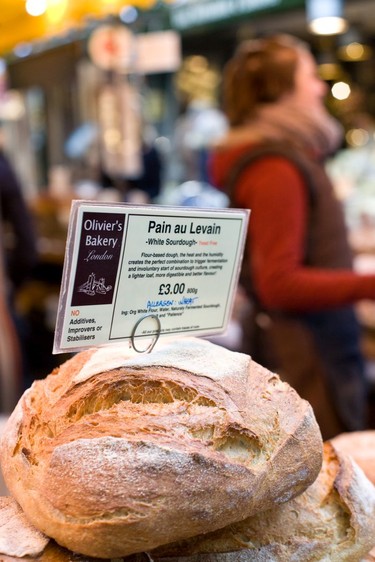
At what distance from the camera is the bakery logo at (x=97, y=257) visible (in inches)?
37.5

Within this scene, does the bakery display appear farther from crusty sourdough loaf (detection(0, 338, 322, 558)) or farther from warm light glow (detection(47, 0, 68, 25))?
warm light glow (detection(47, 0, 68, 25))

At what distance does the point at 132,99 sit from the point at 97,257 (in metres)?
4.59

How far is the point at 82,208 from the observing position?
0.93 metres

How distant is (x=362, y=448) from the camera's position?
1528 millimetres

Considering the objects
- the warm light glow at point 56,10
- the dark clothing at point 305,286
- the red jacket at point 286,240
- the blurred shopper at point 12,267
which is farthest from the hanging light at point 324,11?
the red jacket at point 286,240

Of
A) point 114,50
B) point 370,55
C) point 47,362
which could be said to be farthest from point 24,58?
point 370,55

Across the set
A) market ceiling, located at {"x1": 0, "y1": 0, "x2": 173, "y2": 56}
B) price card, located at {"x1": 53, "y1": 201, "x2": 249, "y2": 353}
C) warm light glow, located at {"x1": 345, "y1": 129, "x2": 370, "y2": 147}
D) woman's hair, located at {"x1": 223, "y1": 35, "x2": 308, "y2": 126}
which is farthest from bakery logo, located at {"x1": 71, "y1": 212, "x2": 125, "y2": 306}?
warm light glow, located at {"x1": 345, "y1": 129, "x2": 370, "y2": 147}

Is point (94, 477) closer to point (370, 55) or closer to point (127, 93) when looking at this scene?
point (127, 93)

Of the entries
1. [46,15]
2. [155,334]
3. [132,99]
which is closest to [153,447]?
[155,334]

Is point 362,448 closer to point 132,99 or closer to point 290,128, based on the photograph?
point 290,128

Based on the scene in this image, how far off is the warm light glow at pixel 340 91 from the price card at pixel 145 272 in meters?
6.95

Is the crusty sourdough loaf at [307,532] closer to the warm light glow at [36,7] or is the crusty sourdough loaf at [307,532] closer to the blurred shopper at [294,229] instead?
the blurred shopper at [294,229]

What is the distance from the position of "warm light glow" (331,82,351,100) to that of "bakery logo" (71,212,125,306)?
23.4ft

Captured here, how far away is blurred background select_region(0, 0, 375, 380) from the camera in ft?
16.3
